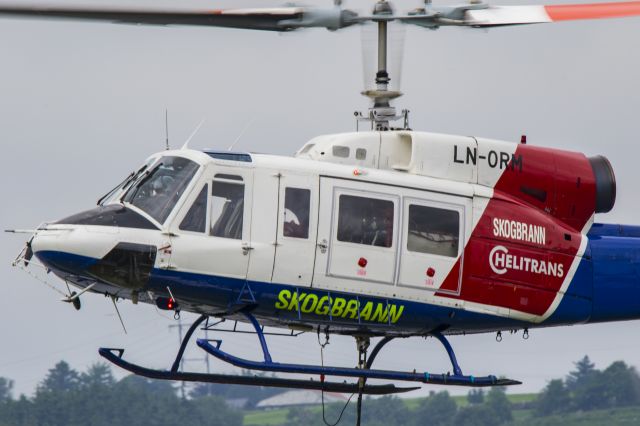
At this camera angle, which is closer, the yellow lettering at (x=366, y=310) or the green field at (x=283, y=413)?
the yellow lettering at (x=366, y=310)

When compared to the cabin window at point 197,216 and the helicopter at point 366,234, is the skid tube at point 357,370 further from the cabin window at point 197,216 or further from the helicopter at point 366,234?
the cabin window at point 197,216

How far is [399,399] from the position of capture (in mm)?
52594

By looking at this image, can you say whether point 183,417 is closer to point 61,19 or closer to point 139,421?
point 139,421

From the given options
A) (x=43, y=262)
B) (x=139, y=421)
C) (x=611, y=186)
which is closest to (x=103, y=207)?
(x=43, y=262)

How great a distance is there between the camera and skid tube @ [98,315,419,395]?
2108 centimetres

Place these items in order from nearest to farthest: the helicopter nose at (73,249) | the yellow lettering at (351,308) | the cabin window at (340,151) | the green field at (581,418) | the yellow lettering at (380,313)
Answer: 1. the helicopter nose at (73,249)
2. the yellow lettering at (351,308)
3. the yellow lettering at (380,313)
4. the cabin window at (340,151)
5. the green field at (581,418)

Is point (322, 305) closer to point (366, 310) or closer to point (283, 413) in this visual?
point (366, 310)

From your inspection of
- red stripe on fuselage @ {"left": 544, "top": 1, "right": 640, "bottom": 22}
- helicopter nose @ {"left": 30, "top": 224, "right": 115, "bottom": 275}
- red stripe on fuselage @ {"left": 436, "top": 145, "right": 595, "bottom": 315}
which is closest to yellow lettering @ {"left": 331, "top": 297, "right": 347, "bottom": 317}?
red stripe on fuselage @ {"left": 436, "top": 145, "right": 595, "bottom": 315}

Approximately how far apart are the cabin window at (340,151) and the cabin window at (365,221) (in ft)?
2.28

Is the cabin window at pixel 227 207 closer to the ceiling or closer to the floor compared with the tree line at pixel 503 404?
closer to the ceiling

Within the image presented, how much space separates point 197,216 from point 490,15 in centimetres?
443

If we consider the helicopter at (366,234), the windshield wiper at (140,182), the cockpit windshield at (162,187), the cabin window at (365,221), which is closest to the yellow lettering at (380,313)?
the helicopter at (366,234)

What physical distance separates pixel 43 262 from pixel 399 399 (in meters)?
33.4

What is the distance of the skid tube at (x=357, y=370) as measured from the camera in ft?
66.7
